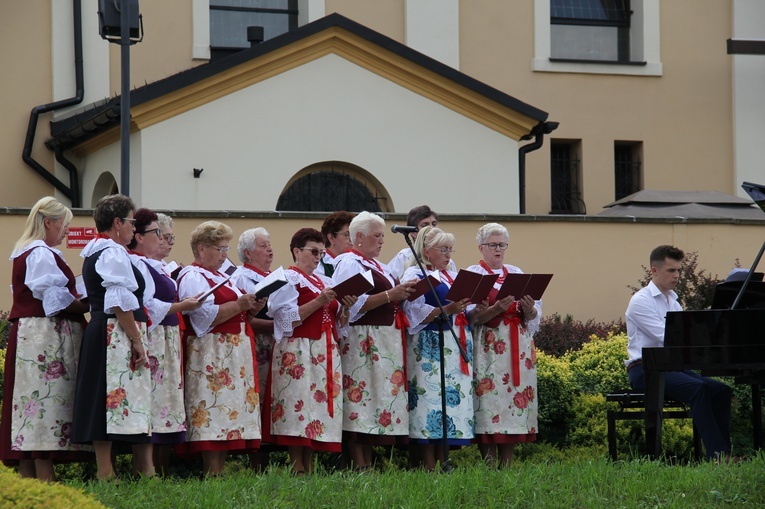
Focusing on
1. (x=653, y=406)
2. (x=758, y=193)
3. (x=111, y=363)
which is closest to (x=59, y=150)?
(x=111, y=363)

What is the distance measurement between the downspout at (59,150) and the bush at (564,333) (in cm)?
831

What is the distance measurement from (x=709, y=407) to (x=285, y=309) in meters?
3.34

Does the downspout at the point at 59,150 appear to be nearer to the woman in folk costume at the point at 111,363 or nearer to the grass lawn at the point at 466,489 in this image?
the woman in folk costume at the point at 111,363

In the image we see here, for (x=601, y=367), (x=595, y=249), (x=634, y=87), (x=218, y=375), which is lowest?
(x=601, y=367)

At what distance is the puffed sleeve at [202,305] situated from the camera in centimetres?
898

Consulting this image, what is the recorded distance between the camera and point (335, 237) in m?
10.2

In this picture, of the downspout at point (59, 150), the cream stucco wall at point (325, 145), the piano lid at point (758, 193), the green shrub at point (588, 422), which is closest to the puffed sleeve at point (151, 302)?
the piano lid at point (758, 193)

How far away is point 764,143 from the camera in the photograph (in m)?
23.0

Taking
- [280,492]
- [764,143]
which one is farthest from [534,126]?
[280,492]

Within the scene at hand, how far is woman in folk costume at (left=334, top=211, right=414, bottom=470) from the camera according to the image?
9.62m

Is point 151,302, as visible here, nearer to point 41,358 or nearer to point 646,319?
point 41,358

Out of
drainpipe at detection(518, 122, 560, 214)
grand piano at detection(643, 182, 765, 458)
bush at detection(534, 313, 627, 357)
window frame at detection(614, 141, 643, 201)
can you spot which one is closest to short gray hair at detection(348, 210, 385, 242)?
grand piano at detection(643, 182, 765, 458)

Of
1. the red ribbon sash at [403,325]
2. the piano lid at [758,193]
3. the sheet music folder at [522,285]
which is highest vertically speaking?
the piano lid at [758,193]

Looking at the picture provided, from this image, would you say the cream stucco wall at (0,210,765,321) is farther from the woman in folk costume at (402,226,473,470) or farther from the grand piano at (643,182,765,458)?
the grand piano at (643,182,765,458)
